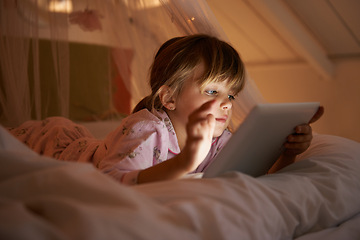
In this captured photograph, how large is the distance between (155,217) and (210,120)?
0.29 meters

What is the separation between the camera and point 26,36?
64.2 inches

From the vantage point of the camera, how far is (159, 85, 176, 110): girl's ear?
3.61 ft

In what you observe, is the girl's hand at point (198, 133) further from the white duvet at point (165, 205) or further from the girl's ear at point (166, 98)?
the girl's ear at point (166, 98)

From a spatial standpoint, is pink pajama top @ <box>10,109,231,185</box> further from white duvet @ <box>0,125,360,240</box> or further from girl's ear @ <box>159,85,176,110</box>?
white duvet @ <box>0,125,360,240</box>

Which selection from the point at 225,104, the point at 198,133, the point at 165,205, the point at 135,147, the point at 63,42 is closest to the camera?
the point at 165,205

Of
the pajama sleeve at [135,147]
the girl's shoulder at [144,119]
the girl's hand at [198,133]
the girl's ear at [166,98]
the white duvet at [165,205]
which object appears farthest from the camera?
the girl's ear at [166,98]

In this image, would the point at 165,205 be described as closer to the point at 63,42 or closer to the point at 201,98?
the point at 201,98

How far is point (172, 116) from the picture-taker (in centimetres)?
114

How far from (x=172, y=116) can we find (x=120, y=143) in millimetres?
248

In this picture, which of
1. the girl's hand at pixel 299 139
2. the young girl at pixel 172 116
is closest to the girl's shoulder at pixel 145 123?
the young girl at pixel 172 116

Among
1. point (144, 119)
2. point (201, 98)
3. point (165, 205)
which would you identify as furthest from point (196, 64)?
point (165, 205)

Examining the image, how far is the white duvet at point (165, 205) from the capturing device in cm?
43

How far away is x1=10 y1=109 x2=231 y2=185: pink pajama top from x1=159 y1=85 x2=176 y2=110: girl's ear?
0.03 m

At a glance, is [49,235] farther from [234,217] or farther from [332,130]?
[332,130]
